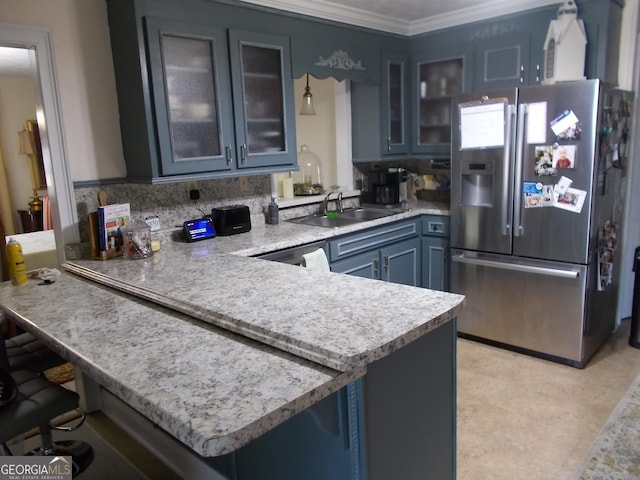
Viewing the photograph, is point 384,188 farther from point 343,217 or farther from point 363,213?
point 343,217

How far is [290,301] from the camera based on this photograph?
5.10 ft

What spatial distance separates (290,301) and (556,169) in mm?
2042

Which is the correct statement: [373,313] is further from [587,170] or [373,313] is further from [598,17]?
[598,17]

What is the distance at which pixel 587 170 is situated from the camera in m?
2.69

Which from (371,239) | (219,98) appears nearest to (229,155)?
(219,98)

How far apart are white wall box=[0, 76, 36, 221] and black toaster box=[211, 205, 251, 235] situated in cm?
375

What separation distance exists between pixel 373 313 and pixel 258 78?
75.4 inches

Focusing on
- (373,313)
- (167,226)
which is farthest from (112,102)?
(373,313)

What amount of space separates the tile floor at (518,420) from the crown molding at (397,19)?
2388 mm

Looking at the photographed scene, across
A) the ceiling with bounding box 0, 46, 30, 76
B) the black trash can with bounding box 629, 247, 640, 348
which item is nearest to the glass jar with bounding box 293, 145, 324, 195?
the ceiling with bounding box 0, 46, 30, 76

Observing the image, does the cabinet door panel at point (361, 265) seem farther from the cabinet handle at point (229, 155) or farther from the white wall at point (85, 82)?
the white wall at point (85, 82)

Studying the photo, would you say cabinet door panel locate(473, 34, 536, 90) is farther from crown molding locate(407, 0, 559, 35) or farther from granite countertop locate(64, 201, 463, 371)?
granite countertop locate(64, 201, 463, 371)

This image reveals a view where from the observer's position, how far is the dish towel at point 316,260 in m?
2.77

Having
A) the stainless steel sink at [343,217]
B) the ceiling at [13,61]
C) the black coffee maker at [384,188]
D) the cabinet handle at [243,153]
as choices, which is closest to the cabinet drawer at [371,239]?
the stainless steel sink at [343,217]
